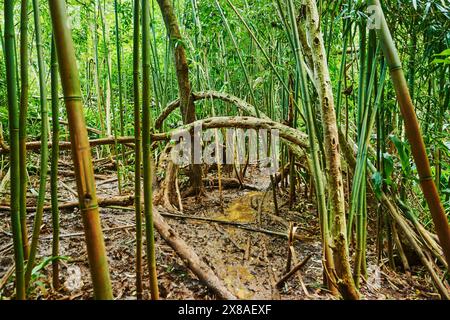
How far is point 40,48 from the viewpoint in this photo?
1.21 metres

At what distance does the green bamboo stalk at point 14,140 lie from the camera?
38.9 inches

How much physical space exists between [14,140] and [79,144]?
52cm

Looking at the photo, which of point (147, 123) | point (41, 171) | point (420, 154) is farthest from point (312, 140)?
point (41, 171)

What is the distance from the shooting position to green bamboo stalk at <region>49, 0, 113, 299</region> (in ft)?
2.11

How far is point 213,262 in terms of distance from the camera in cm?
193

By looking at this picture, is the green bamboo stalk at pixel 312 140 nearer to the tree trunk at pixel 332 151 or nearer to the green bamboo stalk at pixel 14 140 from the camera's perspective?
the tree trunk at pixel 332 151

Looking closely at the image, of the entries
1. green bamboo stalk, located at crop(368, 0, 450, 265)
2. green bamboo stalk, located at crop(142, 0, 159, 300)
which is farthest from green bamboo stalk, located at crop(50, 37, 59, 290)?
green bamboo stalk, located at crop(368, 0, 450, 265)

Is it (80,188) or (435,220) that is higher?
(80,188)

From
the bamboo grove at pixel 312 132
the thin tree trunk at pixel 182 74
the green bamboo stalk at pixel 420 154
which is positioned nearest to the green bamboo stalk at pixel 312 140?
the bamboo grove at pixel 312 132

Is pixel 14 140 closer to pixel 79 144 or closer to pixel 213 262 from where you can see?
pixel 79 144

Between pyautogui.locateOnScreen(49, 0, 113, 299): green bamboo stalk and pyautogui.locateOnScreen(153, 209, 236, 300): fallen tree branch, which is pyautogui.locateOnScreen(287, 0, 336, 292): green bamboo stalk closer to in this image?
pyautogui.locateOnScreen(153, 209, 236, 300): fallen tree branch

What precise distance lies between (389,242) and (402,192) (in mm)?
323
